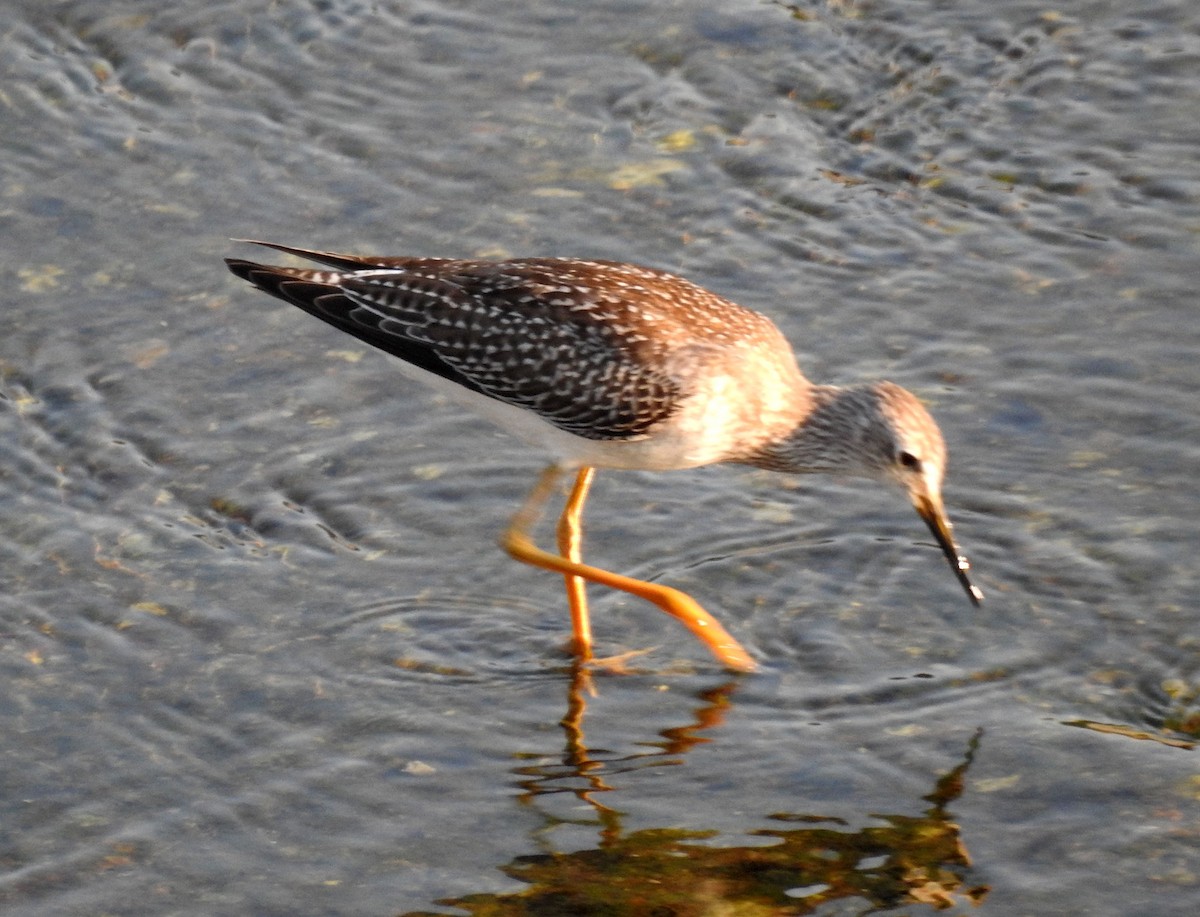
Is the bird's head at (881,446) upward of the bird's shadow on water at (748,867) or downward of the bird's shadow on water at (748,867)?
upward

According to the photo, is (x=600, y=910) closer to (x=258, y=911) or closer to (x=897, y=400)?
(x=258, y=911)

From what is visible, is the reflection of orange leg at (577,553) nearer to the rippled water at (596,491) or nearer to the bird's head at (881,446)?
the rippled water at (596,491)

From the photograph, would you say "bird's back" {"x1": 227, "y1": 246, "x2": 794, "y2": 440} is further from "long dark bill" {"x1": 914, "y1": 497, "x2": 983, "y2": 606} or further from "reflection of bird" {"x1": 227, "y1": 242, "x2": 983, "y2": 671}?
"long dark bill" {"x1": 914, "y1": 497, "x2": 983, "y2": 606}

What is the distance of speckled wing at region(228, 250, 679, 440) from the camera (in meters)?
8.95

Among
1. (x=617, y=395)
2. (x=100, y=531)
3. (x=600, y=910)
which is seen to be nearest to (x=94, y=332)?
(x=100, y=531)

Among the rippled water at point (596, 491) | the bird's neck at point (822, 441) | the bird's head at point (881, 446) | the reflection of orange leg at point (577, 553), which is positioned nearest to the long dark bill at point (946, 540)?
the bird's head at point (881, 446)

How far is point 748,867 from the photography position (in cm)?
732

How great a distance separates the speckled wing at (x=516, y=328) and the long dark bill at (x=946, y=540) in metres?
1.25

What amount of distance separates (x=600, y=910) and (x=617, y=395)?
263 cm

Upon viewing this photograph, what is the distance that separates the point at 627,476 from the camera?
10.1 m

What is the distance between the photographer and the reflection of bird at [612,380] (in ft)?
29.1

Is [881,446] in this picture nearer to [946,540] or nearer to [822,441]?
[822,441]

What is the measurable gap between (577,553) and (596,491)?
810 millimetres

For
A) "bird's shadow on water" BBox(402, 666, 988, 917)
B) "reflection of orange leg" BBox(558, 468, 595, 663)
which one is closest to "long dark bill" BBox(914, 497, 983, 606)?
"bird's shadow on water" BBox(402, 666, 988, 917)
